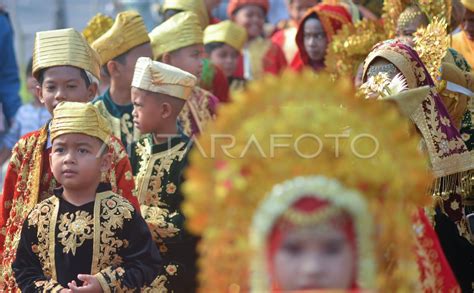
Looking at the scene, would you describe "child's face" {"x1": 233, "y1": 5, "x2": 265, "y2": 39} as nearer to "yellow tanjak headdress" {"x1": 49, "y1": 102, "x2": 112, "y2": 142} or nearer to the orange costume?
the orange costume

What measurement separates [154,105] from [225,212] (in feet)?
10.0

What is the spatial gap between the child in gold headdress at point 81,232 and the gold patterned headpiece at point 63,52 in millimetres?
1003

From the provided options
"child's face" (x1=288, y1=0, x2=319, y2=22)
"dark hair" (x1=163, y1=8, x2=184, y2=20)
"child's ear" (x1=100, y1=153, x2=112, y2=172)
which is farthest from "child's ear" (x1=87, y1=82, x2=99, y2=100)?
"child's face" (x1=288, y1=0, x2=319, y2=22)

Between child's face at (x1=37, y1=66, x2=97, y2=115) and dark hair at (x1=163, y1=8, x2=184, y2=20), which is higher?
dark hair at (x1=163, y1=8, x2=184, y2=20)

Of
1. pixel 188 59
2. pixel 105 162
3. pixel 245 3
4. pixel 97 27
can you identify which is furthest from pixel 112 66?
pixel 245 3

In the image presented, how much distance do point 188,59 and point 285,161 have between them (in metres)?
4.63

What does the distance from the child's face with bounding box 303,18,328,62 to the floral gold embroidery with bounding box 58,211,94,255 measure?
5018mm

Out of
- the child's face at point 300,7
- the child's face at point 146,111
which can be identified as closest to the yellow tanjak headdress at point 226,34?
the child's face at point 300,7

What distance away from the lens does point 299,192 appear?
3770mm

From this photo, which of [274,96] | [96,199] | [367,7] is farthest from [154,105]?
[367,7]

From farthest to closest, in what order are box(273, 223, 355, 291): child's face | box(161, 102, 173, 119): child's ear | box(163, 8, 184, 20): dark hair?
box(163, 8, 184, 20): dark hair, box(161, 102, 173, 119): child's ear, box(273, 223, 355, 291): child's face

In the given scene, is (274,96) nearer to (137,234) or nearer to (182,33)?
(137,234)

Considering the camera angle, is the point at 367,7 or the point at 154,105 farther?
the point at 367,7

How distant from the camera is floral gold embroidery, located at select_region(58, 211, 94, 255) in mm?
5508
